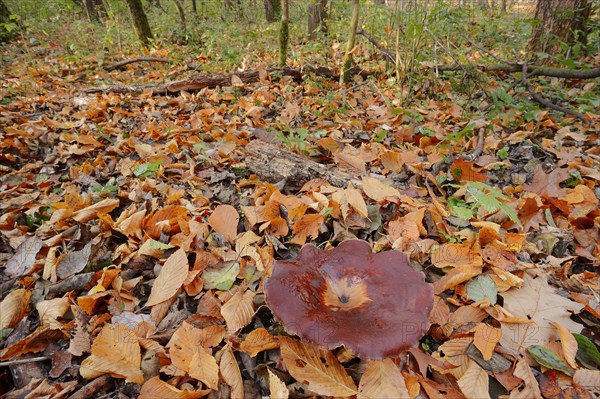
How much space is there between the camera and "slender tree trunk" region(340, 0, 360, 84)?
4250mm

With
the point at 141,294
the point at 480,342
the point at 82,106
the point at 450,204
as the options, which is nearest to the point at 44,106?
the point at 82,106

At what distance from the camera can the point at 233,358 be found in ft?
4.60

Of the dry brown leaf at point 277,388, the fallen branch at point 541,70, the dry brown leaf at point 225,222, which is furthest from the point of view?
the fallen branch at point 541,70

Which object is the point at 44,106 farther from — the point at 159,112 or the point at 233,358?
the point at 233,358

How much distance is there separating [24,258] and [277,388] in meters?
1.55

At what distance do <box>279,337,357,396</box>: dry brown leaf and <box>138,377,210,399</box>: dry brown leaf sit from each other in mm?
323

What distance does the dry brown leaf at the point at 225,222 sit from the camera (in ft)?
6.60

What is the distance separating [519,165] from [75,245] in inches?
122

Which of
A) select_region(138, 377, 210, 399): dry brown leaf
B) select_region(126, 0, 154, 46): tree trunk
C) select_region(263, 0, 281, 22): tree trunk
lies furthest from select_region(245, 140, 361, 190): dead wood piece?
select_region(263, 0, 281, 22): tree trunk

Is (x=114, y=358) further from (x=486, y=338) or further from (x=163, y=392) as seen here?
(x=486, y=338)

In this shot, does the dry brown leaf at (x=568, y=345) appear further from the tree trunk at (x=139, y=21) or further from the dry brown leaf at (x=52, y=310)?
the tree trunk at (x=139, y=21)

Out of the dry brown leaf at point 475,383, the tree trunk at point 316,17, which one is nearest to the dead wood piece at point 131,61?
the tree trunk at point 316,17

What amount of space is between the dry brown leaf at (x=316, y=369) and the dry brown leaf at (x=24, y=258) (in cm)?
144

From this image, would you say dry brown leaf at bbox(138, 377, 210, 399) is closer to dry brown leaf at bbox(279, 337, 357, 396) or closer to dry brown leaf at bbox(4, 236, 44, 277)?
dry brown leaf at bbox(279, 337, 357, 396)
